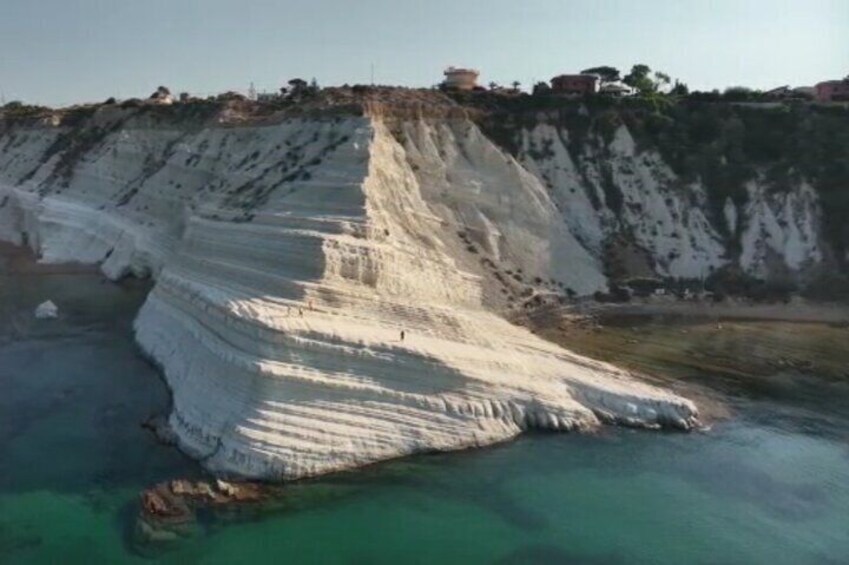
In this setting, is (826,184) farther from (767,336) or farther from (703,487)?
(703,487)

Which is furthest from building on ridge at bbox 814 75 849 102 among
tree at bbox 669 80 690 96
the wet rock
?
the wet rock

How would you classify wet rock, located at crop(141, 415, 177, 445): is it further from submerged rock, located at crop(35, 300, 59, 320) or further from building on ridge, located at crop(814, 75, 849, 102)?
building on ridge, located at crop(814, 75, 849, 102)

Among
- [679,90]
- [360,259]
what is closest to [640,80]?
[679,90]

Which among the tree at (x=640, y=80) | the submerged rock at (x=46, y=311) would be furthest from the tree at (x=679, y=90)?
the submerged rock at (x=46, y=311)

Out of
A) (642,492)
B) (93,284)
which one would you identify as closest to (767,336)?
(642,492)

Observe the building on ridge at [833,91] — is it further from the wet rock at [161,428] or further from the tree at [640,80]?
the wet rock at [161,428]

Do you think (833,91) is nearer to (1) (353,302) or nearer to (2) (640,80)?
(2) (640,80)
